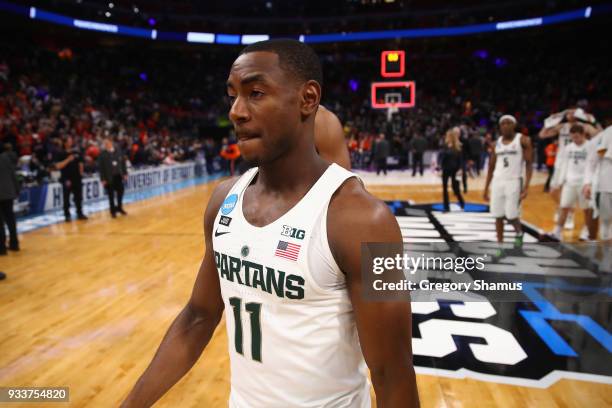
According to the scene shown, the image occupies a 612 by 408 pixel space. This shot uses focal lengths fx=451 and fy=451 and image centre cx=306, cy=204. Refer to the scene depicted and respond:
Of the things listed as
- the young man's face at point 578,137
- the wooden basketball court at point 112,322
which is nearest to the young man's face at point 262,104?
the wooden basketball court at point 112,322

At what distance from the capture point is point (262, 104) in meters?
1.10

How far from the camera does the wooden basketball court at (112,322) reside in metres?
2.71

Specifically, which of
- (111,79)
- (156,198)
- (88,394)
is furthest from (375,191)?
(111,79)

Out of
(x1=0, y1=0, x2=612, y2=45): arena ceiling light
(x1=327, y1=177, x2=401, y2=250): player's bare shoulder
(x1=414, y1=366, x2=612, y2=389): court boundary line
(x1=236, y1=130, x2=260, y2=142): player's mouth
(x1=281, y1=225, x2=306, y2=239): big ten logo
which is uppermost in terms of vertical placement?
(x1=0, y1=0, x2=612, y2=45): arena ceiling light

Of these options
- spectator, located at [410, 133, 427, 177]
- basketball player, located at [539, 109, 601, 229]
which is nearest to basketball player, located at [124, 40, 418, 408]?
basketball player, located at [539, 109, 601, 229]

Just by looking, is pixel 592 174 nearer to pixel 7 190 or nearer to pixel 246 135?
pixel 246 135

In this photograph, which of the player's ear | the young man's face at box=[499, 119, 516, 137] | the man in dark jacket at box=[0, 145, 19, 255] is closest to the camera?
the player's ear

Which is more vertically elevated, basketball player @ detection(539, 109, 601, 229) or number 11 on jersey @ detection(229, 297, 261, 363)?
basketball player @ detection(539, 109, 601, 229)

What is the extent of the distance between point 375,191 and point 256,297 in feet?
35.5

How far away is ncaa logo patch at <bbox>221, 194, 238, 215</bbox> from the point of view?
1266 millimetres

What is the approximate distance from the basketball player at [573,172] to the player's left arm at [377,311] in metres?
5.69

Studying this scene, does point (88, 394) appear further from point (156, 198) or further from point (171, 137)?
point (171, 137)

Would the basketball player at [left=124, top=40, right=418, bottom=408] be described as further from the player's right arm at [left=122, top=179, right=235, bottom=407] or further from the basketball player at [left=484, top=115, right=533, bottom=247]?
the basketball player at [left=484, top=115, right=533, bottom=247]

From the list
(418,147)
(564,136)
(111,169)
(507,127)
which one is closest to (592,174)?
(507,127)
